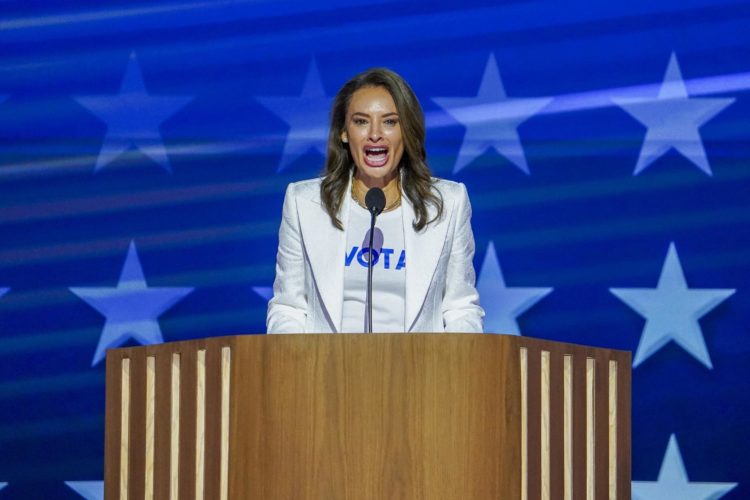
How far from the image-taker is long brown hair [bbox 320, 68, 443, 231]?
10.7 feet

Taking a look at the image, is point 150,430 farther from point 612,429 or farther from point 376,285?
point 612,429

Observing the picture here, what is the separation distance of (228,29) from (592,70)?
120 cm

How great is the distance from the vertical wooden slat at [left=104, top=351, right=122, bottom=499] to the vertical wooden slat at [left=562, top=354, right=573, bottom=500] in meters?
0.96

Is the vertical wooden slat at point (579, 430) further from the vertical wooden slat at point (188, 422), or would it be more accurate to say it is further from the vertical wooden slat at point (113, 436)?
the vertical wooden slat at point (113, 436)

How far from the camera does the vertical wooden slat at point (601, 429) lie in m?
2.74

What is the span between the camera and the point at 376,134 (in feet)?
10.8


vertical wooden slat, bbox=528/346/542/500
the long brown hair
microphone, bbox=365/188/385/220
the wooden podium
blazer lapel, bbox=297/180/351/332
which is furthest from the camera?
the long brown hair

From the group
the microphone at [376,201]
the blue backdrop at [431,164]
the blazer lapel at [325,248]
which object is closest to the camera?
the microphone at [376,201]

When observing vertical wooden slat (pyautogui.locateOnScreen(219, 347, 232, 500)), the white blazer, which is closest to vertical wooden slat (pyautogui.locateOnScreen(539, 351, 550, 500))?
the white blazer

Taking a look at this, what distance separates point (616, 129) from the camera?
4.07m

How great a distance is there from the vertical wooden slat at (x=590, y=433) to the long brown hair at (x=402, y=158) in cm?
67

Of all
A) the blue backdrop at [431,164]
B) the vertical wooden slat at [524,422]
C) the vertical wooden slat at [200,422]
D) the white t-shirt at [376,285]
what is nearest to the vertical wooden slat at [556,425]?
the vertical wooden slat at [524,422]

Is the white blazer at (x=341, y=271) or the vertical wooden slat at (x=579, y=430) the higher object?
the white blazer at (x=341, y=271)

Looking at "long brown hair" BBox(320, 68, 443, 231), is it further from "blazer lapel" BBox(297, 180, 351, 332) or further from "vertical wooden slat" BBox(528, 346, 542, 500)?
"vertical wooden slat" BBox(528, 346, 542, 500)
